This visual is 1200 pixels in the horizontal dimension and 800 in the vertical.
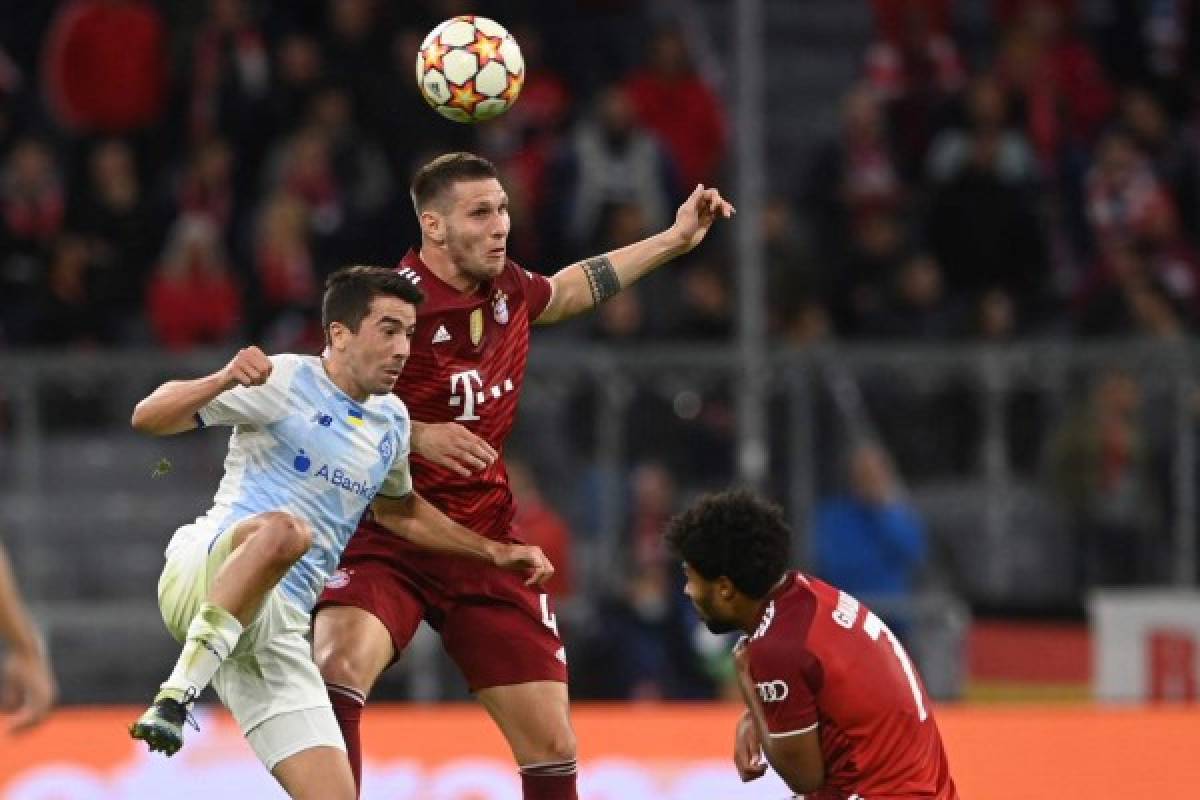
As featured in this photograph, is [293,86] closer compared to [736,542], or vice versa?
[736,542]

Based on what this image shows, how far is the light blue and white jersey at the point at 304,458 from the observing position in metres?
7.43

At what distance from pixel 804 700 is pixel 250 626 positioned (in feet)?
5.28

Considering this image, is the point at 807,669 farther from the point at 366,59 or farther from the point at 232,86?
the point at 232,86

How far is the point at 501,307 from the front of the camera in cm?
816

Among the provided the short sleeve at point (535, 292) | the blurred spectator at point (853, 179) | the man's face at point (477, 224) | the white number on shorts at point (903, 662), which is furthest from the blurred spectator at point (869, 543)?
the white number on shorts at point (903, 662)

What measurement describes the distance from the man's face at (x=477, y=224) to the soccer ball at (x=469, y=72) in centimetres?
36

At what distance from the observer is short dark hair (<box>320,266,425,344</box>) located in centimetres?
743

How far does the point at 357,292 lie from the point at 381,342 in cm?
16

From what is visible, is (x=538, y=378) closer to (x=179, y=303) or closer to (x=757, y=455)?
(x=757, y=455)

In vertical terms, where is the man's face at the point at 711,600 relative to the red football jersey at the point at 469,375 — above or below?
below

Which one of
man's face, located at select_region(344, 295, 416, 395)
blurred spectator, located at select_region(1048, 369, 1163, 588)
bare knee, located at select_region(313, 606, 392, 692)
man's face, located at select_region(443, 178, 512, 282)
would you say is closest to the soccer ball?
man's face, located at select_region(443, 178, 512, 282)

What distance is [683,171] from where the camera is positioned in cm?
1502

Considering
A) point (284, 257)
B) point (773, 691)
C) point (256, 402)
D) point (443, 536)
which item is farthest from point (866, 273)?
point (773, 691)

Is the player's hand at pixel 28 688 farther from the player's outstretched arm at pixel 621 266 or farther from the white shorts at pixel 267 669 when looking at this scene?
the player's outstretched arm at pixel 621 266
